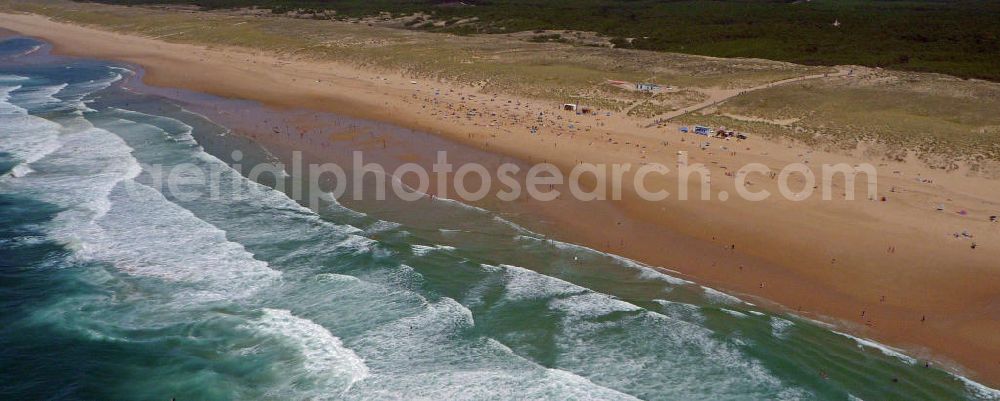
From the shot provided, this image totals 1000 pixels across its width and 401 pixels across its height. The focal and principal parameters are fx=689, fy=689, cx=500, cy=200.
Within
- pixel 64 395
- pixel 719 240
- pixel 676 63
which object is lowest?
pixel 64 395

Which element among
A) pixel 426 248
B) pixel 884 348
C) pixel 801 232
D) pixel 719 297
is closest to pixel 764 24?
pixel 801 232

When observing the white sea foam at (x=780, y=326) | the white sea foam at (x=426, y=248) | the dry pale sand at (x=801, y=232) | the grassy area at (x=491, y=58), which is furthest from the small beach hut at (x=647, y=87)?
the white sea foam at (x=780, y=326)

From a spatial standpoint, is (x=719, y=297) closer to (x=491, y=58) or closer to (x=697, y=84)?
(x=697, y=84)

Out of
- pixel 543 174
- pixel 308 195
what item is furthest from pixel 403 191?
pixel 543 174

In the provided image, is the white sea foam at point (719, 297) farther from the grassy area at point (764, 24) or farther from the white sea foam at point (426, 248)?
the grassy area at point (764, 24)

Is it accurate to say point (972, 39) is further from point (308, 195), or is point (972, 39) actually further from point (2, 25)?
point (2, 25)

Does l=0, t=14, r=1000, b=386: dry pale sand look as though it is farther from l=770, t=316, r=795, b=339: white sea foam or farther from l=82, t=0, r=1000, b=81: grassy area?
l=82, t=0, r=1000, b=81: grassy area

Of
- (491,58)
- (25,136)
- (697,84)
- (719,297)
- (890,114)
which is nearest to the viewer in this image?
(719,297)
